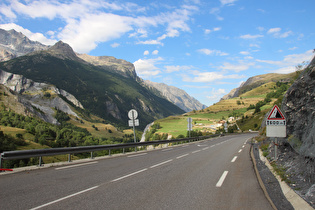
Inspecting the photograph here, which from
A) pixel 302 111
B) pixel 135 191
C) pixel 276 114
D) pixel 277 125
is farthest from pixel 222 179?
pixel 302 111

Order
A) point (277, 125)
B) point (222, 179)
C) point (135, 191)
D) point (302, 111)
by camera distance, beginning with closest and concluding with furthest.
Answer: point (135, 191) < point (222, 179) < point (302, 111) < point (277, 125)

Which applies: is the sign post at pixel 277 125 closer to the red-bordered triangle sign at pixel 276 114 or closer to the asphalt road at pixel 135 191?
the red-bordered triangle sign at pixel 276 114

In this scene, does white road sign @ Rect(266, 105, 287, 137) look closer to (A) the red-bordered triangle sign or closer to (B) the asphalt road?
(A) the red-bordered triangle sign

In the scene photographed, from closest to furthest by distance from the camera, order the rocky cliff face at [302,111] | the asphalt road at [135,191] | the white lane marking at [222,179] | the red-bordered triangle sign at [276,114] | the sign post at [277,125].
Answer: the asphalt road at [135,191] < the white lane marking at [222,179] < the rocky cliff face at [302,111] < the sign post at [277,125] < the red-bordered triangle sign at [276,114]

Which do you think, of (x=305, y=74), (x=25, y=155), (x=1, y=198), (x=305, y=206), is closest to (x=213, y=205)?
(x=305, y=206)

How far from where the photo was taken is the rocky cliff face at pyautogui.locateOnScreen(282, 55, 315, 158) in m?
7.84

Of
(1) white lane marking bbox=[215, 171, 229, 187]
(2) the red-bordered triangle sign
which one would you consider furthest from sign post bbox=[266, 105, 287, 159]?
(1) white lane marking bbox=[215, 171, 229, 187]

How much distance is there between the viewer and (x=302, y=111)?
928cm

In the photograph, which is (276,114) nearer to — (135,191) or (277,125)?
(277,125)

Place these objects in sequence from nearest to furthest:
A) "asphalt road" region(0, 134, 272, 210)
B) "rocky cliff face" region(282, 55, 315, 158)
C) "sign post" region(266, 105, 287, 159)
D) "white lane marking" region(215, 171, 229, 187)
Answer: "asphalt road" region(0, 134, 272, 210) → "white lane marking" region(215, 171, 229, 187) → "rocky cliff face" region(282, 55, 315, 158) → "sign post" region(266, 105, 287, 159)

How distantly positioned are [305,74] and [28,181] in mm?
11111

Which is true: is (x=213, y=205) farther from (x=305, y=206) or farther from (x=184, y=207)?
(x=305, y=206)

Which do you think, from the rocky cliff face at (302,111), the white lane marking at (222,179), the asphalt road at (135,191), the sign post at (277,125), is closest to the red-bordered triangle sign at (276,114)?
the sign post at (277,125)

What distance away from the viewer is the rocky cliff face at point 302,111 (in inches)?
308
